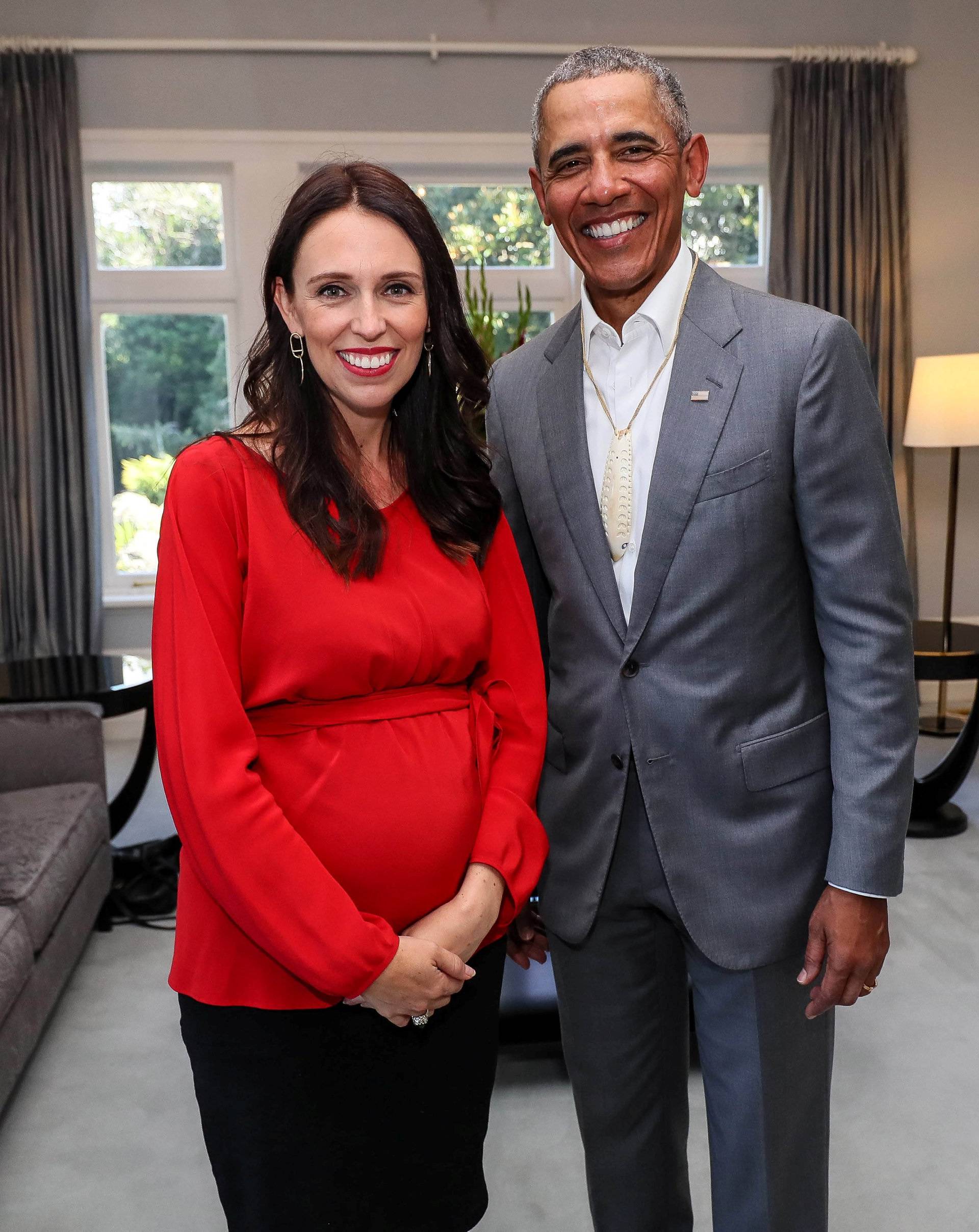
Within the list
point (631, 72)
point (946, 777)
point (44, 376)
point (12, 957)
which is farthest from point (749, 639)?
point (44, 376)

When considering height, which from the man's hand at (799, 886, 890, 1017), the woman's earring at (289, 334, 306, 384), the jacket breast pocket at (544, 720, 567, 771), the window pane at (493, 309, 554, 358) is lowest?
the man's hand at (799, 886, 890, 1017)

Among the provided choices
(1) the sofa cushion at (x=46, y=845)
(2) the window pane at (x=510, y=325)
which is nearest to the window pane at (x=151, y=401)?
(2) the window pane at (x=510, y=325)

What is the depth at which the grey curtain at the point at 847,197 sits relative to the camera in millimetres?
5160

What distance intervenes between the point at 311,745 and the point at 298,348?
43cm

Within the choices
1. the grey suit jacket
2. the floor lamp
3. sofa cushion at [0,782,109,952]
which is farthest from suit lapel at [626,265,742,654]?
the floor lamp

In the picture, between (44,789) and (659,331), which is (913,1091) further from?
(44,789)

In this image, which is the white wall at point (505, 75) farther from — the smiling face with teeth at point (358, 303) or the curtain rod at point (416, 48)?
the smiling face with teeth at point (358, 303)

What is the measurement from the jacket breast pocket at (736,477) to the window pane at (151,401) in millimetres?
4369

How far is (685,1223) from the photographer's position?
5.15 ft

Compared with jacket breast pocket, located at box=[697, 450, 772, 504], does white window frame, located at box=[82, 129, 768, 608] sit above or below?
above

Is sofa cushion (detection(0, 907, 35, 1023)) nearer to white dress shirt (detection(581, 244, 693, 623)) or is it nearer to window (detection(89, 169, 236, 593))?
white dress shirt (detection(581, 244, 693, 623))

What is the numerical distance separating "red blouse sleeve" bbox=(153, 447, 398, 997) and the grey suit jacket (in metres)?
0.42

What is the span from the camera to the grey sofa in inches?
88.5

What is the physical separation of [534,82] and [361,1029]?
4813mm
